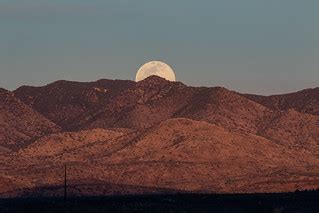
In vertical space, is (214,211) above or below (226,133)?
below

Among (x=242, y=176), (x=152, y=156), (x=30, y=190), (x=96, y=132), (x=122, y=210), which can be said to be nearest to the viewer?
(x=122, y=210)

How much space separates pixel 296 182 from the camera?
133625mm

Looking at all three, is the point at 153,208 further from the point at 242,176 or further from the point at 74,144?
the point at 74,144

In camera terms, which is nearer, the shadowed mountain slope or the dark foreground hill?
the dark foreground hill

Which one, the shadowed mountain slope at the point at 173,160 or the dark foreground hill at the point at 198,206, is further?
the shadowed mountain slope at the point at 173,160

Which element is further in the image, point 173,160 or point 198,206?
point 173,160

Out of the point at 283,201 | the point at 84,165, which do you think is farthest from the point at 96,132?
the point at 283,201

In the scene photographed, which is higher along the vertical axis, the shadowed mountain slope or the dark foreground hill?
the shadowed mountain slope

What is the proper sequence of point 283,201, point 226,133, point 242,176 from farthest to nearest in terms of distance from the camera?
point 226,133 < point 242,176 < point 283,201

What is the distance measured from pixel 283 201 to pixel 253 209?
17.9ft

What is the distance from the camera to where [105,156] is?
177m

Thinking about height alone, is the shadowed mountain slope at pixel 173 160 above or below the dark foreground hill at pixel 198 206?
above

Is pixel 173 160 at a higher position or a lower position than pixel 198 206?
higher

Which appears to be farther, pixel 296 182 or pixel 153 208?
pixel 296 182
